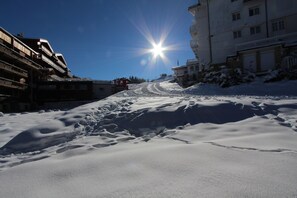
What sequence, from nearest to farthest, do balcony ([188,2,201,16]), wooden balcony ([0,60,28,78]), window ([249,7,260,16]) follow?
wooden balcony ([0,60,28,78])
window ([249,7,260,16])
balcony ([188,2,201,16])

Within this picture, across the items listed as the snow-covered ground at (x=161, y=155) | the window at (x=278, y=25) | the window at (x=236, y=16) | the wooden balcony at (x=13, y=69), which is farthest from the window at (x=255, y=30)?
the wooden balcony at (x=13, y=69)

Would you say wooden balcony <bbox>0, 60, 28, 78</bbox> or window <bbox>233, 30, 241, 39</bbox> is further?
window <bbox>233, 30, 241, 39</bbox>

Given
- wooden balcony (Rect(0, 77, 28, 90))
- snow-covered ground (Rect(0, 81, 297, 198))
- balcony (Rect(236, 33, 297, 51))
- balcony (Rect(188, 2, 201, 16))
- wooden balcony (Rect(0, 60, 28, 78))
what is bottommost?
snow-covered ground (Rect(0, 81, 297, 198))

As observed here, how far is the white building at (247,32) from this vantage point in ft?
75.6

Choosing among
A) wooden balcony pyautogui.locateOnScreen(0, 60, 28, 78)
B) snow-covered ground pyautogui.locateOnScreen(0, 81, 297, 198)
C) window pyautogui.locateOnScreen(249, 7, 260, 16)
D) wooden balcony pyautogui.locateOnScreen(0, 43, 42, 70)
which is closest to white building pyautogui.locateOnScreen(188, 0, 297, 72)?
window pyautogui.locateOnScreen(249, 7, 260, 16)

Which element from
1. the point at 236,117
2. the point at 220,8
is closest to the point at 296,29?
the point at 220,8

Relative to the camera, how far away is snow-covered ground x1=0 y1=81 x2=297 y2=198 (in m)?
2.41

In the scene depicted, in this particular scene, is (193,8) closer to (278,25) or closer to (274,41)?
(278,25)

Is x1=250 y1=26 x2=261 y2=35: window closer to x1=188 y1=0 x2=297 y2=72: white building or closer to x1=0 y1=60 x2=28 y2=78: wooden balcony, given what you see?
x1=188 y1=0 x2=297 y2=72: white building

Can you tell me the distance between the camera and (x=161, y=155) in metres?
3.48

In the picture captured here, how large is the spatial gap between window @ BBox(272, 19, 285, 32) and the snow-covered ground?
22.8 metres

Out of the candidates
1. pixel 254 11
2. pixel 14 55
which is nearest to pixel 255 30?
pixel 254 11

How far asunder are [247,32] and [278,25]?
3.31 metres

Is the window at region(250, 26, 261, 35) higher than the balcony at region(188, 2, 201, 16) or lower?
lower
